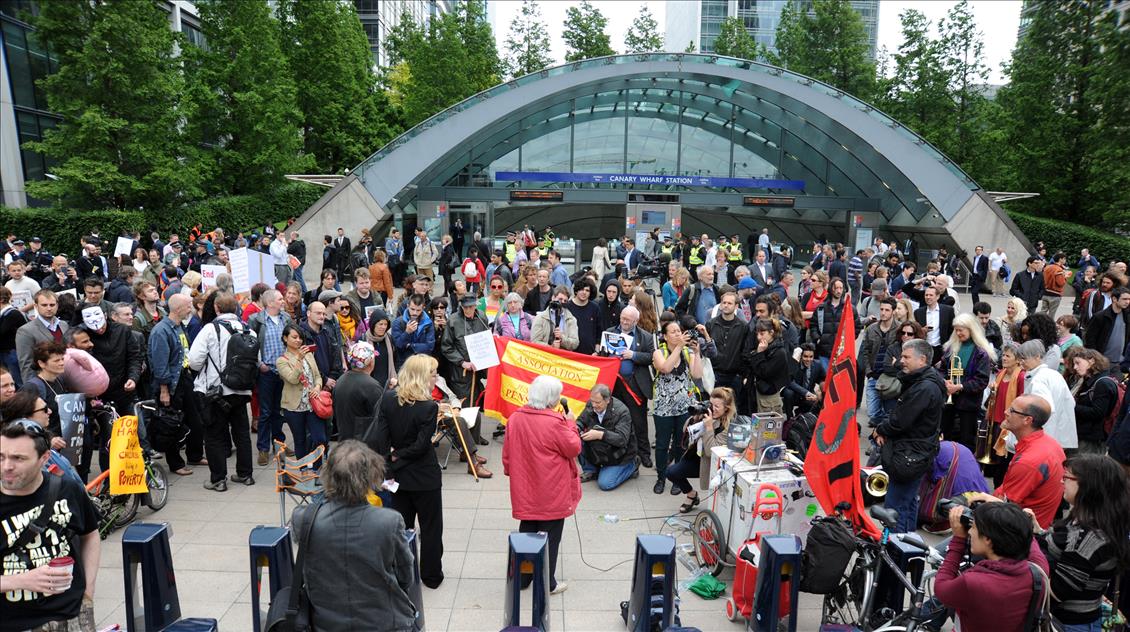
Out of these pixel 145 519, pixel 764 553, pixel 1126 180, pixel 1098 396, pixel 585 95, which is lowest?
pixel 145 519

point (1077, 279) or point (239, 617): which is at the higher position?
point (1077, 279)

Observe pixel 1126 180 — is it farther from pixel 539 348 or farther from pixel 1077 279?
pixel 539 348

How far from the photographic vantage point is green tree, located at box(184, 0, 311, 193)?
29422 millimetres

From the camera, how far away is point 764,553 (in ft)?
15.9

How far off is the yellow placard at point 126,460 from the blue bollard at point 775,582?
18.2 feet

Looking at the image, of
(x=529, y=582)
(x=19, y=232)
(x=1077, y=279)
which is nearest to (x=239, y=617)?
(x=529, y=582)

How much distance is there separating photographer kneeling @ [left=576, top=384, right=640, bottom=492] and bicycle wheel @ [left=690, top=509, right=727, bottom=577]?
1.82 meters

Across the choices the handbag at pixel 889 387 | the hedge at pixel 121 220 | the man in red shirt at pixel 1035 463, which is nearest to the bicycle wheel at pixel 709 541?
the man in red shirt at pixel 1035 463

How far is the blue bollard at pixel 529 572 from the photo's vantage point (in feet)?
15.5

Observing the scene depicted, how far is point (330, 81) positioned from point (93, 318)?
→ 31783mm

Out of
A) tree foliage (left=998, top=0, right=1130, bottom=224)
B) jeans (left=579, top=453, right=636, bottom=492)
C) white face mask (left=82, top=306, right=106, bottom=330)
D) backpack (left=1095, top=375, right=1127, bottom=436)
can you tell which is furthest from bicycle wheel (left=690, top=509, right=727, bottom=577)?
tree foliage (left=998, top=0, right=1130, bottom=224)

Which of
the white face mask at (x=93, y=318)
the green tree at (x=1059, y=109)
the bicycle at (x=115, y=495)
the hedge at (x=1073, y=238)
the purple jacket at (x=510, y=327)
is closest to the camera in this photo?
the bicycle at (x=115, y=495)

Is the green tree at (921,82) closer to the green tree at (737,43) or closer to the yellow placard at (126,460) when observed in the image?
the green tree at (737,43)

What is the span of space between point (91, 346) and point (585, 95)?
25203 millimetres
